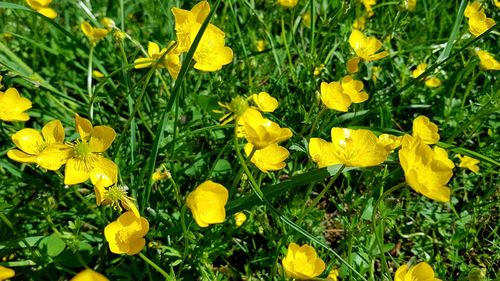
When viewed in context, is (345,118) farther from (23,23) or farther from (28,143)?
(23,23)

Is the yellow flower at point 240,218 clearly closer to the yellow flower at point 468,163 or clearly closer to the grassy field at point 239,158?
the grassy field at point 239,158

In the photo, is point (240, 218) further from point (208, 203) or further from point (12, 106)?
point (12, 106)

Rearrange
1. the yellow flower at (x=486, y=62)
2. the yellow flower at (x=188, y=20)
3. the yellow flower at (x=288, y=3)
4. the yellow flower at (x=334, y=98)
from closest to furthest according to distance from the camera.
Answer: the yellow flower at (x=188, y=20), the yellow flower at (x=334, y=98), the yellow flower at (x=486, y=62), the yellow flower at (x=288, y=3)

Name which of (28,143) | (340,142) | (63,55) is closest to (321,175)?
(340,142)

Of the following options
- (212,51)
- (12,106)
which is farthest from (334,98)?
(12,106)

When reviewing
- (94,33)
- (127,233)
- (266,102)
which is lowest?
(127,233)

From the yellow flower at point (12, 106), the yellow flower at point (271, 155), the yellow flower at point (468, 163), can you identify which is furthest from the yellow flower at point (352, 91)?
the yellow flower at point (12, 106)
